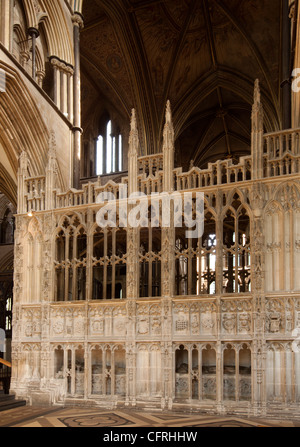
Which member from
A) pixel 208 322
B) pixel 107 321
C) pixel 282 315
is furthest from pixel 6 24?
pixel 282 315

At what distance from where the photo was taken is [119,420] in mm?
8273

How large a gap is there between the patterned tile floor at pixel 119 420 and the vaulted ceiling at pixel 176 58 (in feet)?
42.6

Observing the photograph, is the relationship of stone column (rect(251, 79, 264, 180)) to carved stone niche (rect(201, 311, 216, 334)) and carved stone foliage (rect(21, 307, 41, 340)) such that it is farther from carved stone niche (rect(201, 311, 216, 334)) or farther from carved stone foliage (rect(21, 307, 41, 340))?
carved stone foliage (rect(21, 307, 41, 340))

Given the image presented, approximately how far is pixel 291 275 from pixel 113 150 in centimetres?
1354

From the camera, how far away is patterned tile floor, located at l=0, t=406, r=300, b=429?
782 cm

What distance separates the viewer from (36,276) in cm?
1093

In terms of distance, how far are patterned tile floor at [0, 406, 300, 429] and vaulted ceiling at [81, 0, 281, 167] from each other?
13.0 metres

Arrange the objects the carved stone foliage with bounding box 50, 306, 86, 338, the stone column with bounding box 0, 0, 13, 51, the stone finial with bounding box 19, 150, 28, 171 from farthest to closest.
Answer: the stone finial with bounding box 19, 150, 28, 171 < the stone column with bounding box 0, 0, 13, 51 < the carved stone foliage with bounding box 50, 306, 86, 338

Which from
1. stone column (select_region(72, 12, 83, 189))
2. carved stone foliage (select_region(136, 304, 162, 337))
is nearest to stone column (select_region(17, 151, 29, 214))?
stone column (select_region(72, 12, 83, 189))

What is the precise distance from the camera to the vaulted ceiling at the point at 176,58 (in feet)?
61.1

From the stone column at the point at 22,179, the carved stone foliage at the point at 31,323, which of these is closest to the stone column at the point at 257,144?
the stone column at the point at 22,179

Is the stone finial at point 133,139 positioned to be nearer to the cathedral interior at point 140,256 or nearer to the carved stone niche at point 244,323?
the cathedral interior at point 140,256
